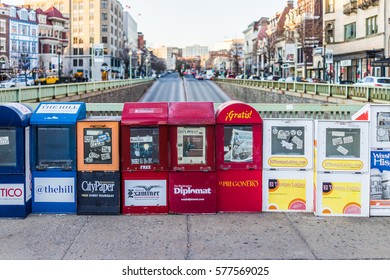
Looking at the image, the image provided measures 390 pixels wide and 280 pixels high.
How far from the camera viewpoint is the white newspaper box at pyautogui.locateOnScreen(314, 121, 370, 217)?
778 cm

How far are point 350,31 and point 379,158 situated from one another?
53.1 metres

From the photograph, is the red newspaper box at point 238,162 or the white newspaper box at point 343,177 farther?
the red newspaper box at point 238,162

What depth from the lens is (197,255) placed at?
19.9ft

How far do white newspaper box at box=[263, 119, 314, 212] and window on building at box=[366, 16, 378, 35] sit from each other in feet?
150

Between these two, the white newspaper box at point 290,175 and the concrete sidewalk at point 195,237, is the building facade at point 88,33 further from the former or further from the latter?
the concrete sidewalk at point 195,237

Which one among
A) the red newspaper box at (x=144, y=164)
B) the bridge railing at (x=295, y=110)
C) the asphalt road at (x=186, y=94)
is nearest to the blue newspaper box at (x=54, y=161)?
the red newspaper box at (x=144, y=164)

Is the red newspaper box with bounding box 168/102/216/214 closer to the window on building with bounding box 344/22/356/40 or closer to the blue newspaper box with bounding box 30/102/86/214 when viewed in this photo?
the blue newspaper box with bounding box 30/102/86/214

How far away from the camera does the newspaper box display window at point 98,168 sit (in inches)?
308

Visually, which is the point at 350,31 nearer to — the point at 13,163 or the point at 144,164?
the point at 144,164

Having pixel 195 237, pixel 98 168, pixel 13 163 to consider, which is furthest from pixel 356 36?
pixel 195 237

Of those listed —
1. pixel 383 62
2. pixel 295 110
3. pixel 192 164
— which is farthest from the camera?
pixel 383 62

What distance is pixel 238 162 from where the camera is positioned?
7.98 meters

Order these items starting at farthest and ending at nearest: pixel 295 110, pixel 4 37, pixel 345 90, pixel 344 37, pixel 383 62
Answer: pixel 4 37
pixel 344 37
pixel 383 62
pixel 345 90
pixel 295 110

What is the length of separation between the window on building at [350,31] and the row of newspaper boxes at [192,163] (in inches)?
2039
